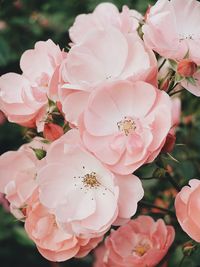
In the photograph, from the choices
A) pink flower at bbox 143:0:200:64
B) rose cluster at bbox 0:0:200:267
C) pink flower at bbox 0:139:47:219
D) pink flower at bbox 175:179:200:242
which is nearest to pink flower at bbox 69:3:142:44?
rose cluster at bbox 0:0:200:267

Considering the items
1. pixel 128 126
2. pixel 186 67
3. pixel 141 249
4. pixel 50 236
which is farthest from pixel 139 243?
pixel 186 67

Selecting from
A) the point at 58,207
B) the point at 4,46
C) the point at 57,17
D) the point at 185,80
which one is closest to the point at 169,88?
the point at 185,80

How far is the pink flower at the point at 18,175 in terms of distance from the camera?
4.91ft

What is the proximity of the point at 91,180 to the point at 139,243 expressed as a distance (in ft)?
1.05

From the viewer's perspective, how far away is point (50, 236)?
1457mm

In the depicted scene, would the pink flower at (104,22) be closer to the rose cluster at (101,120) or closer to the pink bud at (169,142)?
the rose cluster at (101,120)

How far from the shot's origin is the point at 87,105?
130 cm

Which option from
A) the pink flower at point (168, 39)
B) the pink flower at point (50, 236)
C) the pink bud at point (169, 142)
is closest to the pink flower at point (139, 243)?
the pink flower at point (50, 236)

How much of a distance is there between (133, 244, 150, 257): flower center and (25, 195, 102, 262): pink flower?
20 cm

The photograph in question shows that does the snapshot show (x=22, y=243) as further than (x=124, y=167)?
Yes

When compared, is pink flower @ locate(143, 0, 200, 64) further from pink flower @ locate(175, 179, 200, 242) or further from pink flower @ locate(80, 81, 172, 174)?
pink flower @ locate(175, 179, 200, 242)

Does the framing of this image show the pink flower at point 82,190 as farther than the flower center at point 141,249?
No

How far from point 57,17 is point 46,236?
1.18 metres

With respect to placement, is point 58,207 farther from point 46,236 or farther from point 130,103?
point 130,103
